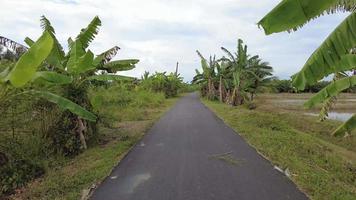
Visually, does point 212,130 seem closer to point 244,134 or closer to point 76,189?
point 244,134

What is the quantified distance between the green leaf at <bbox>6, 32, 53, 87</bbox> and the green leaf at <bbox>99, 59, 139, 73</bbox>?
6.29m

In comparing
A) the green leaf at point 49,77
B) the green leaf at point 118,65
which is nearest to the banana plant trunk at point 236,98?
the green leaf at point 118,65

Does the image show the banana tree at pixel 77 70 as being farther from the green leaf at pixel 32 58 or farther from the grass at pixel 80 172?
the green leaf at pixel 32 58

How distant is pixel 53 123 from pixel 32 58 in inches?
181

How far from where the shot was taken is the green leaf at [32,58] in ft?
22.6

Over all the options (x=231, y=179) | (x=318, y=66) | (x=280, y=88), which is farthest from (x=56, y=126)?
(x=280, y=88)

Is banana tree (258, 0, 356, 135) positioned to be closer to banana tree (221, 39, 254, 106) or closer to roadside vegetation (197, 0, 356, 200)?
roadside vegetation (197, 0, 356, 200)

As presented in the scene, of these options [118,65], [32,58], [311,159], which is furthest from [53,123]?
[311,159]

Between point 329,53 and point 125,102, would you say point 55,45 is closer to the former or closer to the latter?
point 329,53

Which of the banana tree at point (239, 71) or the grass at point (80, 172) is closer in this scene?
the grass at point (80, 172)

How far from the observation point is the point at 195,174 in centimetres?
830

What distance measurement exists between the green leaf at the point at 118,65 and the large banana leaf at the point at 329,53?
860 centimetres

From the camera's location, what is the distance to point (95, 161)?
32.8 feet

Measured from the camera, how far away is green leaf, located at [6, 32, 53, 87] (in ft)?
22.6
